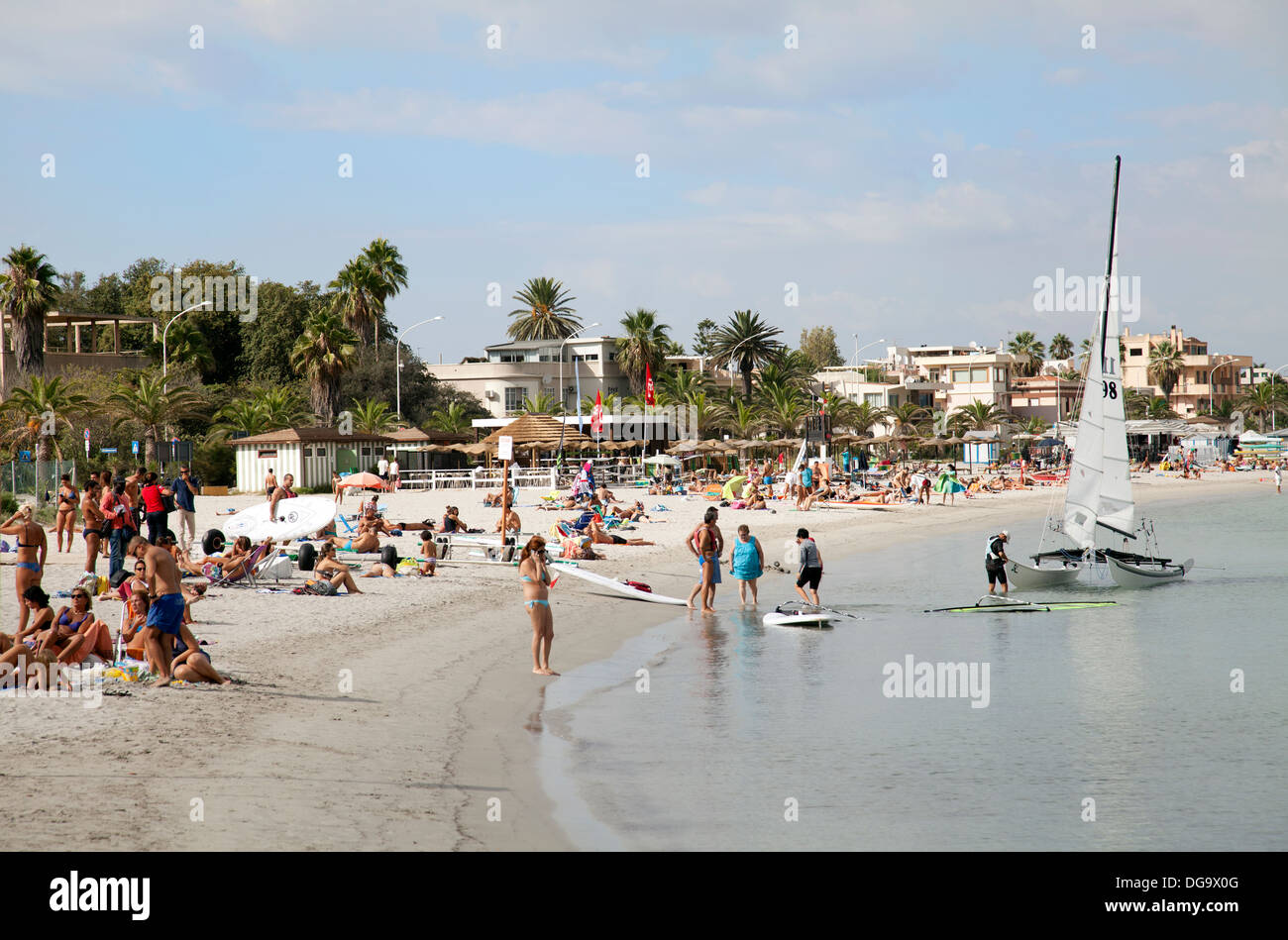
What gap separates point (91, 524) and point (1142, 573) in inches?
847

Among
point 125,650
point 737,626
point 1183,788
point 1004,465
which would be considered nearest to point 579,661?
point 737,626

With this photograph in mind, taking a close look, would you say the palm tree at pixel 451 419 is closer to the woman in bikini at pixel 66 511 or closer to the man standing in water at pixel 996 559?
the woman in bikini at pixel 66 511

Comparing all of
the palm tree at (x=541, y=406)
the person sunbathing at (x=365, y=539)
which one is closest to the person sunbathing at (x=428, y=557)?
the person sunbathing at (x=365, y=539)

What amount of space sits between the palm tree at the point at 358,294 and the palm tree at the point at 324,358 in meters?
8.33

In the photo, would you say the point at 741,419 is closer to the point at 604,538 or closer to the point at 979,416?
the point at 979,416

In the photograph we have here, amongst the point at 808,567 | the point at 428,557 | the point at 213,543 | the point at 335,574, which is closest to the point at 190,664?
the point at 335,574

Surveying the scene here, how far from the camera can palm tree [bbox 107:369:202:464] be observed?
44.5 metres

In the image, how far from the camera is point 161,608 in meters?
11.2

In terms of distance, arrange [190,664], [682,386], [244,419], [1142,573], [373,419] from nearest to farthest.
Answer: [190,664] < [1142,573] < [244,419] < [373,419] < [682,386]

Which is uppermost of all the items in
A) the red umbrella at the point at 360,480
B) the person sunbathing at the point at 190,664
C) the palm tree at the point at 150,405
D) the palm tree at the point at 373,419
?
the palm tree at the point at 150,405

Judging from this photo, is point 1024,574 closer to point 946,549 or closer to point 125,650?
point 946,549

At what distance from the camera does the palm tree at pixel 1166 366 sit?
122500mm

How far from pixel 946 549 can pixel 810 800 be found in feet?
82.5
